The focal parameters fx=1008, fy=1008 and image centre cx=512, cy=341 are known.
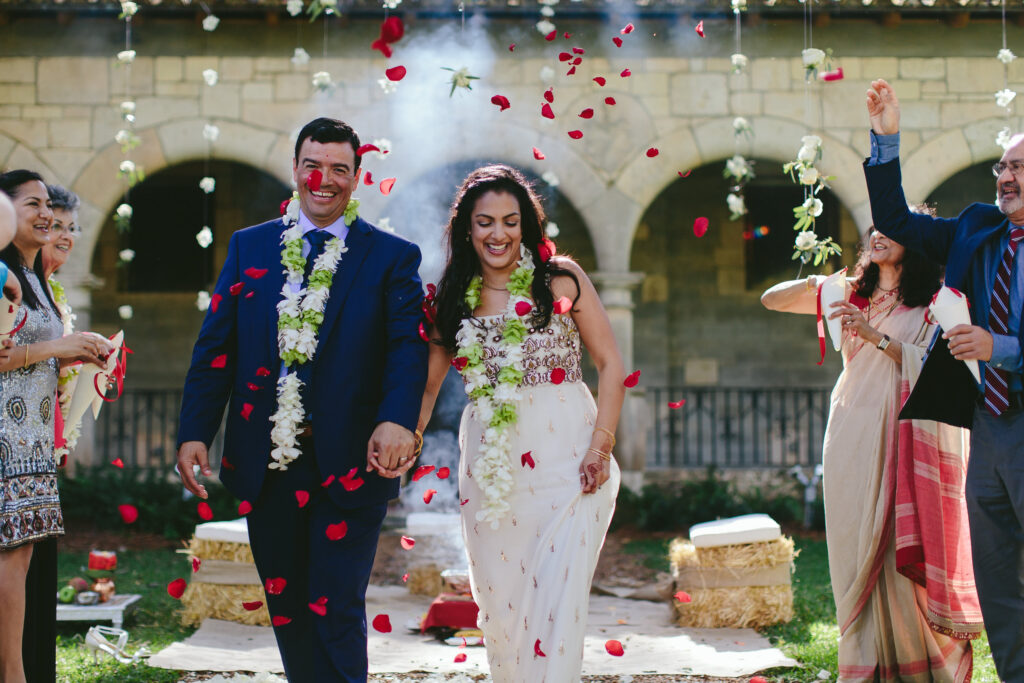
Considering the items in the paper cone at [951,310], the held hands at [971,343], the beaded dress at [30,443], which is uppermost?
the paper cone at [951,310]

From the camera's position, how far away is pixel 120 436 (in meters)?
11.2

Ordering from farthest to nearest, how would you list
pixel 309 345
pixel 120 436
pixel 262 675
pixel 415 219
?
pixel 120 436 < pixel 415 219 < pixel 262 675 < pixel 309 345

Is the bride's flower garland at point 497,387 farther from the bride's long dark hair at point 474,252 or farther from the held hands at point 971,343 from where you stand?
the held hands at point 971,343

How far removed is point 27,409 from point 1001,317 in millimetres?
3580

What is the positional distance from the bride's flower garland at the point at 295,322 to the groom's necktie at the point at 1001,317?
2.34m

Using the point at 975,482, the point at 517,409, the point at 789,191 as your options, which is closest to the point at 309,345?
the point at 517,409

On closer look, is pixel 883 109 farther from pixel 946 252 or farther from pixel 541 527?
pixel 541 527

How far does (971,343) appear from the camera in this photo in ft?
11.1

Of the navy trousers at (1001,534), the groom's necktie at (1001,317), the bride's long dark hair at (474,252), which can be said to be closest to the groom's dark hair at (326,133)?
the bride's long dark hair at (474,252)

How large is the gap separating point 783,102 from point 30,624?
8259 millimetres

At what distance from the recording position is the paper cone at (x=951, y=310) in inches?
136

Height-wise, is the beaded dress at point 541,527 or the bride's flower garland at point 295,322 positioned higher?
the bride's flower garland at point 295,322

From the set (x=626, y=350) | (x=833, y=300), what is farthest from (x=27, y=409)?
(x=626, y=350)

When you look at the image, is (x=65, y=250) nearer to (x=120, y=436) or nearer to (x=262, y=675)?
(x=262, y=675)
